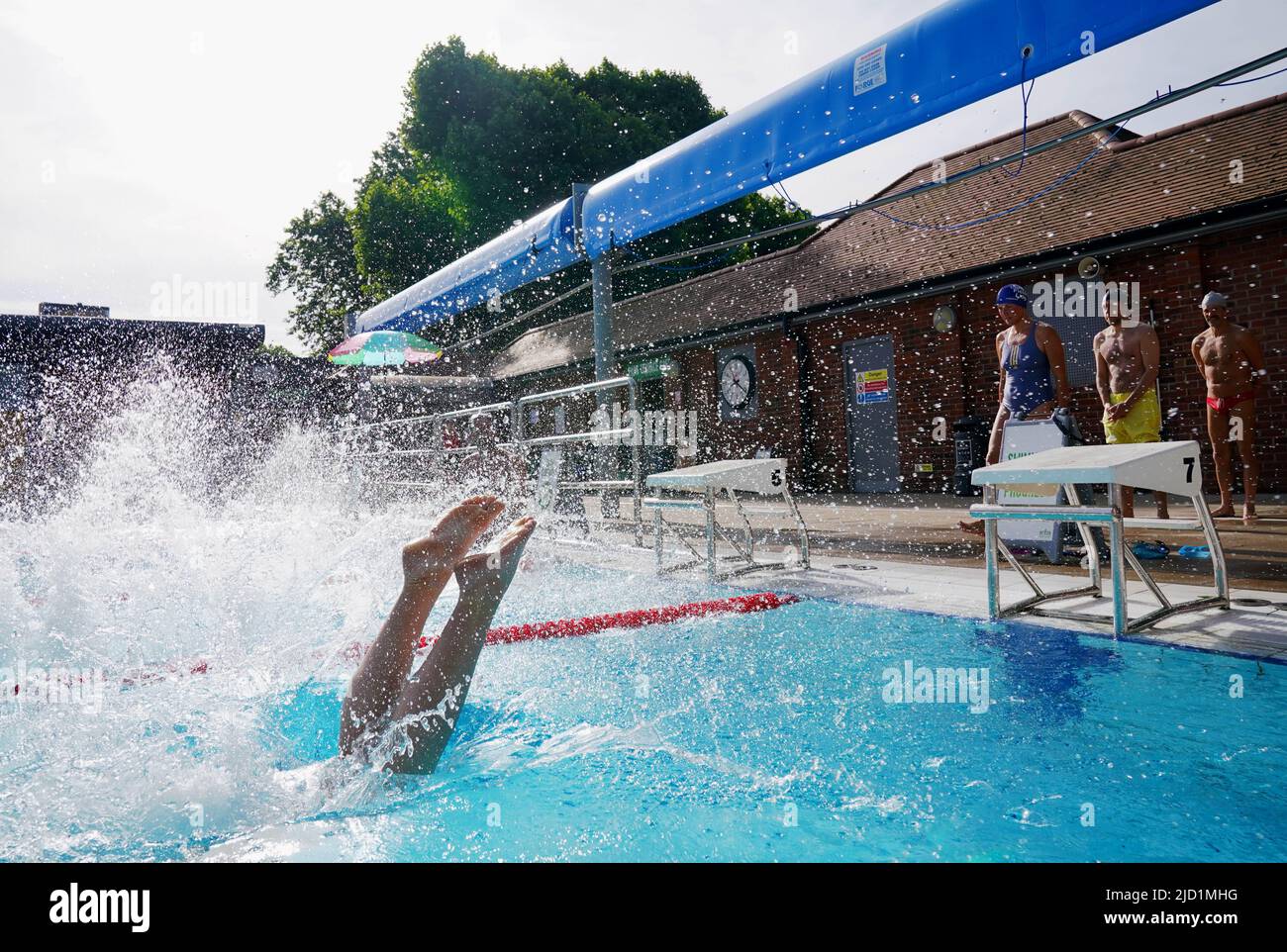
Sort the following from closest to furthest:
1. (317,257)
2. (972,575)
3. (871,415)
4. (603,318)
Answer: (972,575)
(603,318)
(871,415)
(317,257)

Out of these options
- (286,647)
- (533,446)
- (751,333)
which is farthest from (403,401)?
(286,647)

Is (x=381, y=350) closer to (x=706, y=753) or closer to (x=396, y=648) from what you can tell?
(x=396, y=648)

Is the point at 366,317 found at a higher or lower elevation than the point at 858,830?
higher

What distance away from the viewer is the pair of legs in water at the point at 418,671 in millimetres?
2254

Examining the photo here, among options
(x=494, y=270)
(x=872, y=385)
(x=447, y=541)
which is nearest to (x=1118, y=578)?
(x=447, y=541)

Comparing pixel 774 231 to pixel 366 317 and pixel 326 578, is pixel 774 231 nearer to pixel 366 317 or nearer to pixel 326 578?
pixel 326 578

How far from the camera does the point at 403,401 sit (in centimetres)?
2245

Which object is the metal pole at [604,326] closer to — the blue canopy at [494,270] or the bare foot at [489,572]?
the blue canopy at [494,270]

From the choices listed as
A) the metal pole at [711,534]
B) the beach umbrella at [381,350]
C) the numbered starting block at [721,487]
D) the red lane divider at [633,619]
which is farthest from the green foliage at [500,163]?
the red lane divider at [633,619]

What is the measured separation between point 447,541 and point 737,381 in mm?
14307

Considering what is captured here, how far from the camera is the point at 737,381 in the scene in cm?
1633

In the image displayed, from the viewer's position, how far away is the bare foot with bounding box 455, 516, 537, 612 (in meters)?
2.33
